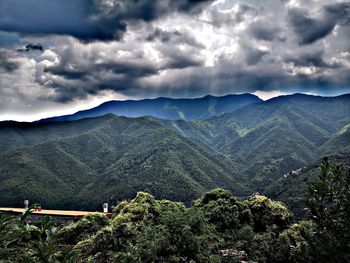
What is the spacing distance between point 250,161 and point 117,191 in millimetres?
Result: 100331

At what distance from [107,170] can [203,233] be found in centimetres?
11538

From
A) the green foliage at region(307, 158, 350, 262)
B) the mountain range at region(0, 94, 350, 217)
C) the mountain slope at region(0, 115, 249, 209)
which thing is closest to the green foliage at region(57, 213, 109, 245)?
the green foliage at region(307, 158, 350, 262)

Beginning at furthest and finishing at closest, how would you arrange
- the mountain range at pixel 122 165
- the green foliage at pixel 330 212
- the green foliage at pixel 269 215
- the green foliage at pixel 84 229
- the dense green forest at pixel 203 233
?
the mountain range at pixel 122 165
the green foliage at pixel 269 215
the green foliage at pixel 84 229
the green foliage at pixel 330 212
the dense green forest at pixel 203 233

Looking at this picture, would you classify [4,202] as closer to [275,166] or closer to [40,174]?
[40,174]

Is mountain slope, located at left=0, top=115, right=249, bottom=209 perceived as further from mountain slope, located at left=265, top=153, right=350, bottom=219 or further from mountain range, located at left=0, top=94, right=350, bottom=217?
mountain slope, located at left=265, top=153, right=350, bottom=219

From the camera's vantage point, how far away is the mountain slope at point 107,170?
9838cm

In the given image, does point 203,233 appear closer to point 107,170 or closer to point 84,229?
point 84,229

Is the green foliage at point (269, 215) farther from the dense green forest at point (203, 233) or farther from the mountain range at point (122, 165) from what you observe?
the mountain range at point (122, 165)

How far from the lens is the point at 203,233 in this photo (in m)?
19.8

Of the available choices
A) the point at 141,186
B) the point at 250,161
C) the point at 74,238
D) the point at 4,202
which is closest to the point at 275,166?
the point at 250,161

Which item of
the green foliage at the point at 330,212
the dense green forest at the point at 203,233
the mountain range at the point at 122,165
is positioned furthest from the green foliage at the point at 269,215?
the mountain range at the point at 122,165

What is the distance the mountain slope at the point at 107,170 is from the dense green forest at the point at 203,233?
72008 millimetres

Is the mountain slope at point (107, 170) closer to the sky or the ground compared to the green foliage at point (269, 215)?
closer to the ground

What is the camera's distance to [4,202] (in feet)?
284
